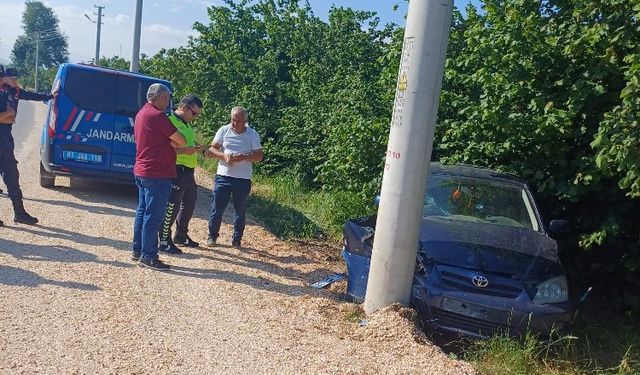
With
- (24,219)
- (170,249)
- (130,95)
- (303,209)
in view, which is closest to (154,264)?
(170,249)

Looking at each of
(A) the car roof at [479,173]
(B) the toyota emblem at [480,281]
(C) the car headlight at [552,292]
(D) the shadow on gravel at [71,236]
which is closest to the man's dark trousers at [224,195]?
(D) the shadow on gravel at [71,236]

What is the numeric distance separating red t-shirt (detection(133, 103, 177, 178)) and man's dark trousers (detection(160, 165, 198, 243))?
0.88m

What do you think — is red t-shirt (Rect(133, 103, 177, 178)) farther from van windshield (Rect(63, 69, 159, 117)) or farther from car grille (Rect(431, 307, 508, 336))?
van windshield (Rect(63, 69, 159, 117))

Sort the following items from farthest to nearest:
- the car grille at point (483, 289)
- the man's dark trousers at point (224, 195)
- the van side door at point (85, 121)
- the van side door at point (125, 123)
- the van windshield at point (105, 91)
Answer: the van side door at point (125, 123) < the van windshield at point (105, 91) < the van side door at point (85, 121) < the man's dark trousers at point (224, 195) < the car grille at point (483, 289)

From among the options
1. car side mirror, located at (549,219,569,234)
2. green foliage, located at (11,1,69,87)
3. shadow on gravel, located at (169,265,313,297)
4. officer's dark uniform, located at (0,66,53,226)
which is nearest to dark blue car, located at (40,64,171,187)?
officer's dark uniform, located at (0,66,53,226)

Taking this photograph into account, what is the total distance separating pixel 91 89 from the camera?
9.89 metres

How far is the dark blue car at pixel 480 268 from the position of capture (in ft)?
16.6

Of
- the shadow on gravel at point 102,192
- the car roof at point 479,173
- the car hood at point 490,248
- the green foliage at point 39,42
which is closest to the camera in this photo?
the car hood at point 490,248

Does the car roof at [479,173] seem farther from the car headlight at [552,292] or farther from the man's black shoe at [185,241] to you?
the man's black shoe at [185,241]

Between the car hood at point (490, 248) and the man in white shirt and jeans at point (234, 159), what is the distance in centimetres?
248

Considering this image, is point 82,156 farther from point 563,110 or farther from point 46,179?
point 563,110

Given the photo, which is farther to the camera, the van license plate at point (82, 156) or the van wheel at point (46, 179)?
the van wheel at point (46, 179)

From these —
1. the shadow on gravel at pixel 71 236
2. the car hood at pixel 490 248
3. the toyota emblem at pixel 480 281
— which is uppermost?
the car hood at pixel 490 248

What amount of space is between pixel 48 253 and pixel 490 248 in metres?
4.33
